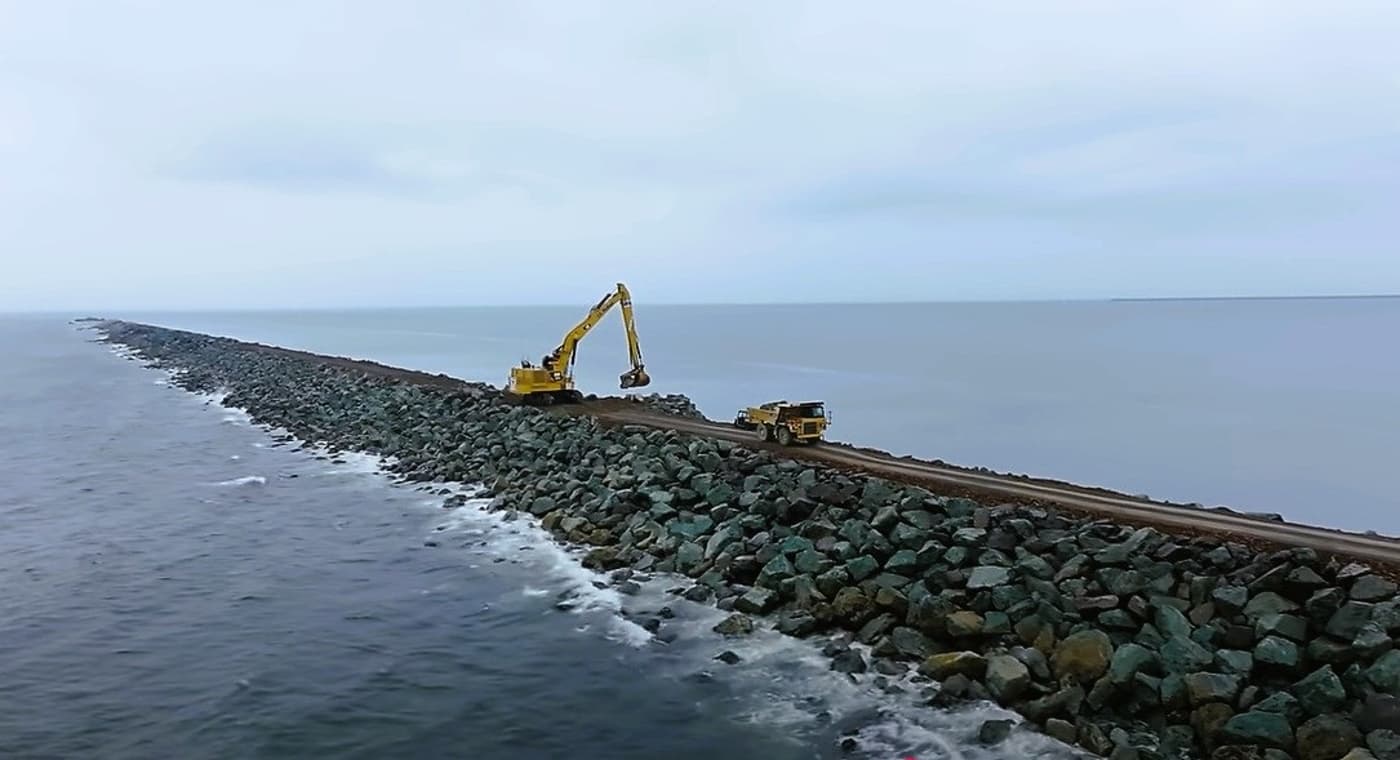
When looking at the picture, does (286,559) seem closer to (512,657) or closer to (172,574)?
(172,574)

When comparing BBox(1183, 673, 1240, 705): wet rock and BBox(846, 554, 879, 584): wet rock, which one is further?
BBox(846, 554, 879, 584): wet rock

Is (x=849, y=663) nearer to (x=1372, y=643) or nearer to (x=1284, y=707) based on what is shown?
(x=1284, y=707)

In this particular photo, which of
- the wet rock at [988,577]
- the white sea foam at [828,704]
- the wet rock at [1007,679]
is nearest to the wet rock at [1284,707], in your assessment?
the white sea foam at [828,704]

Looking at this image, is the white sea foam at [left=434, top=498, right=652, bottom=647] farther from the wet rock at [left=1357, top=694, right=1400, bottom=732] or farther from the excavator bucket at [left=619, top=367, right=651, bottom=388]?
the excavator bucket at [left=619, top=367, right=651, bottom=388]

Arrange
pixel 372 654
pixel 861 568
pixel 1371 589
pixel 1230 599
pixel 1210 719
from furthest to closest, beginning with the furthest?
1. pixel 861 568
2. pixel 372 654
3. pixel 1230 599
4. pixel 1371 589
5. pixel 1210 719

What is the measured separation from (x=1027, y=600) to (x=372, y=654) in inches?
386

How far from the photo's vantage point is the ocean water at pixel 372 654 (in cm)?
1241

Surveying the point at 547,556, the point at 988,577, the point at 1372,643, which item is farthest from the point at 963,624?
the point at 547,556

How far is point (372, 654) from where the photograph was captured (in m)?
15.4

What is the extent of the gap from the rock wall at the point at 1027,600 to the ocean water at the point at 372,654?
2.70 feet

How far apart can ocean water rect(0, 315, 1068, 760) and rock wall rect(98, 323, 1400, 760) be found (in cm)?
82

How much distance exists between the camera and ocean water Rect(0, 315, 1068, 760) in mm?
12406

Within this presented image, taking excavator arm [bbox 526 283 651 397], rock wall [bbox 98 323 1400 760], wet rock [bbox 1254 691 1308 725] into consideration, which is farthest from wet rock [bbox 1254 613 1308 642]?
excavator arm [bbox 526 283 651 397]

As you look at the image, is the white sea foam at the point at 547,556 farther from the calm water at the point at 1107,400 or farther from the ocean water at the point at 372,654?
the calm water at the point at 1107,400
